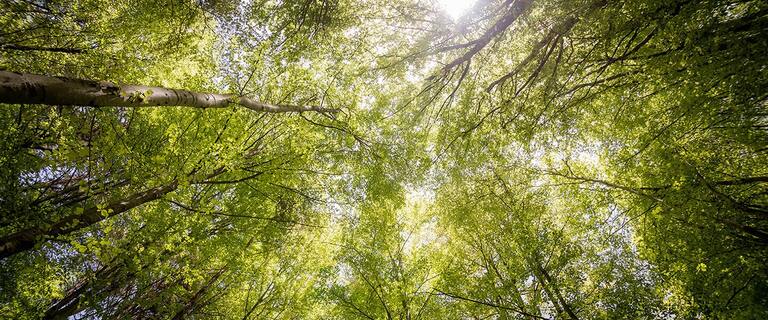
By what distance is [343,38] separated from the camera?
6949mm

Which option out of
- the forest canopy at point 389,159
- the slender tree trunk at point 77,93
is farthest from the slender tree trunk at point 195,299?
the slender tree trunk at point 77,93

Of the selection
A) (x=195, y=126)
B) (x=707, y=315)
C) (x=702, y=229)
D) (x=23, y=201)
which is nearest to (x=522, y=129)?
(x=702, y=229)

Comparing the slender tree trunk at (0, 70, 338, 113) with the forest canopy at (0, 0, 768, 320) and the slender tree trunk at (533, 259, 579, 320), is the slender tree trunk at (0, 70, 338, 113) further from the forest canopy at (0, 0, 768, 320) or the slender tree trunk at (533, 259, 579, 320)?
the slender tree trunk at (533, 259, 579, 320)

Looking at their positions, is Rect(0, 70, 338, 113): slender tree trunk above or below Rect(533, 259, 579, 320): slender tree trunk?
above

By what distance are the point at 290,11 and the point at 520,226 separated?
311 inches

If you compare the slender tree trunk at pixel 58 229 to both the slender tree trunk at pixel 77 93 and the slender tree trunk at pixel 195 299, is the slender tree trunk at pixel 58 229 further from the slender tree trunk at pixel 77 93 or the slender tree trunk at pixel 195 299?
the slender tree trunk at pixel 195 299

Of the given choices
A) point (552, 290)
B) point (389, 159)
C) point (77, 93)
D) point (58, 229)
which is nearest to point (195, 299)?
point (58, 229)

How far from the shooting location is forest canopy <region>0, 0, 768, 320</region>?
4.25m

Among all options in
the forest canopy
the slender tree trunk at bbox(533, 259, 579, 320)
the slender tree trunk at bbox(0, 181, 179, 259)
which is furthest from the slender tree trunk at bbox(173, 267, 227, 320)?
the slender tree trunk at bbox(533, 259, 579, 320)

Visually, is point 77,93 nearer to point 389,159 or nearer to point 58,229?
point 58,229

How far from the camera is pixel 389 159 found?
8414 mm

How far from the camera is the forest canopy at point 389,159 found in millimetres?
4246

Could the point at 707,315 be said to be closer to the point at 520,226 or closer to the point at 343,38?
the point at 520,226

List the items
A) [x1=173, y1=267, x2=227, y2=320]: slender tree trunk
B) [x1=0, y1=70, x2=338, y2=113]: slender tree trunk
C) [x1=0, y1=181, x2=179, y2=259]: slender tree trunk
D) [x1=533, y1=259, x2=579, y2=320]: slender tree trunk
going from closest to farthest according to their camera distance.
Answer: [x1=0, y1=70, x2=338, y2=113]: slender tree trunk
[x1=0, y1=181, x2=179, y2=259]: slender tree trunk
[x1=533, y1=259, x2=579, y2=320]: slender tree trunk
[x1=173, y1=267, x2=227, y2=320]: slender tree trunk
